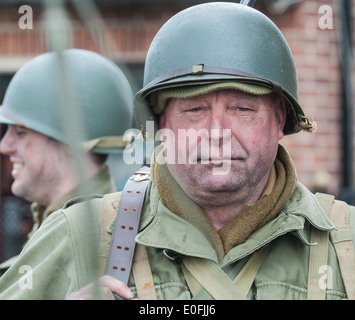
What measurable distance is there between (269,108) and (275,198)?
0.32m

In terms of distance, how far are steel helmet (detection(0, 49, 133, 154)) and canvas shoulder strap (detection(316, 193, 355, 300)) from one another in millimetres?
1548

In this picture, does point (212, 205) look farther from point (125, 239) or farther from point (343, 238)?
point (343, 238)

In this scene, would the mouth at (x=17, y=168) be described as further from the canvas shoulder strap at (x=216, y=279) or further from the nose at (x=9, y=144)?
the canvas shoulder strap at (x=216, y=279)

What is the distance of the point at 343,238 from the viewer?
102 inches

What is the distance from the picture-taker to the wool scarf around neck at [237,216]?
260cm

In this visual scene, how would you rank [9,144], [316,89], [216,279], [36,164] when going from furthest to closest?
1. [316,89]
2. [9,144]
3. [36,164]
4. [216,279]

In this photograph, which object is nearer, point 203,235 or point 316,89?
point 203,235

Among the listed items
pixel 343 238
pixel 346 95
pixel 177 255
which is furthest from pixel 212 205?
pixel 346 95

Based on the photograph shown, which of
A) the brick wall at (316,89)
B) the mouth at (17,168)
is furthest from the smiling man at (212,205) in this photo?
the brick wall at (316,89)

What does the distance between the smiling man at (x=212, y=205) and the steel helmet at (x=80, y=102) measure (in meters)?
1.23

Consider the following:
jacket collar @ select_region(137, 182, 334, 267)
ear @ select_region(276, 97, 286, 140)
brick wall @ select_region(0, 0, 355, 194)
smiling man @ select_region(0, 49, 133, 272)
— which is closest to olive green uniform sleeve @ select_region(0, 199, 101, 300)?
jacket collar @ select_region(137, 182, 334, 267)

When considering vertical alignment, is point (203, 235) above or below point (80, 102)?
below

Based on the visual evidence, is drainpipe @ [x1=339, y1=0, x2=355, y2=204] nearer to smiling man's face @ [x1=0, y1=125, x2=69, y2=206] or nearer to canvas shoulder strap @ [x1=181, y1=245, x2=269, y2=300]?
smiling man's face @ [x1=0, y1=125, x2=69, y2=206]

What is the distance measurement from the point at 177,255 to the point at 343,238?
557 millimetres
